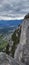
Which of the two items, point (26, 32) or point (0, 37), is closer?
point (26, 32)

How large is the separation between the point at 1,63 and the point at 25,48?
4151 millimetres

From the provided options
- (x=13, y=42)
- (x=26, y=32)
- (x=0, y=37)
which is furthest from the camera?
(x=0, y=37)

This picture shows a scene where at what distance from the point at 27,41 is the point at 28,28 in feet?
4.04

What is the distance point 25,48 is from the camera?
877 cm

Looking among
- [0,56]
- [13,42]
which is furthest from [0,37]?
[0,56]

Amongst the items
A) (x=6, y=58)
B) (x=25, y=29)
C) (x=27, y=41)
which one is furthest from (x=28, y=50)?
(x=6, y=58)

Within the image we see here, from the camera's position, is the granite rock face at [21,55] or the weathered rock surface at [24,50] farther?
the weathered rock surface at [24,50]

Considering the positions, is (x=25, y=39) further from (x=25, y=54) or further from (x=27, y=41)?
(x=25, y=54)

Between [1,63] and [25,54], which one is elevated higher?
[1,63]

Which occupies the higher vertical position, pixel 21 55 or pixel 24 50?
pixel 24 50

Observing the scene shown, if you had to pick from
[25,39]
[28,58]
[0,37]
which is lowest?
[0,37]

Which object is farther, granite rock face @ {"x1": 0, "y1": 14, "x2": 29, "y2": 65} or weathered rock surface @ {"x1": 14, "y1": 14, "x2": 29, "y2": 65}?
weathered rock surface @ {"x1": 14, "y1": 14, "x2": 29, "y2": 65}

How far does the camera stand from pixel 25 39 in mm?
9727

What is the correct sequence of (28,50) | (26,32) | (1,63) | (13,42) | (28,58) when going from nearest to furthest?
(1,63) < (28,58) < (28,50) < (26,32) < (13,42)
